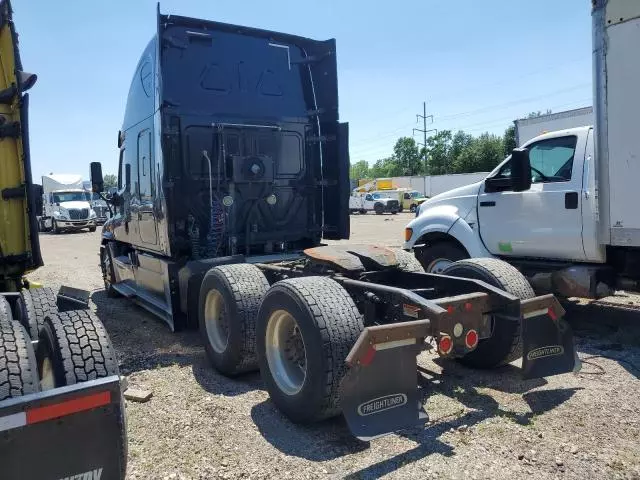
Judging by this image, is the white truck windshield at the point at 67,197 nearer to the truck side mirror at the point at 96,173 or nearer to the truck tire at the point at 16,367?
the truck side mirror at the point at 96,173

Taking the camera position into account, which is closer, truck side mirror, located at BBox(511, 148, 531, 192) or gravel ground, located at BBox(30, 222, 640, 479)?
gravel ground, located at BBox(30, 222, 640, 479)

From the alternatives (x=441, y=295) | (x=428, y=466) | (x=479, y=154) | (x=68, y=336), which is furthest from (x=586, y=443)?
(x=479, y=154)

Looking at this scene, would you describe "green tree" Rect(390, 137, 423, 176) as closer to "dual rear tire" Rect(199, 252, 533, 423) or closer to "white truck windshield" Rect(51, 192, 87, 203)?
"white truck windshield" Rect(51, 192, 87, 203)

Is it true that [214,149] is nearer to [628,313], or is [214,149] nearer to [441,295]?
[441,295]

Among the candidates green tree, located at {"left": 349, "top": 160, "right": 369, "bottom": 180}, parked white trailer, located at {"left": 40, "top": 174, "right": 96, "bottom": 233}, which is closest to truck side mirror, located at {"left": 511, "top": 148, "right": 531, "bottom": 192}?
parked white trailer, located at {"left": 40, "top": 174, "right": 96, "bottom": 233}

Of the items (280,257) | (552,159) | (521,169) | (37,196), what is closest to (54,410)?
(37,196)

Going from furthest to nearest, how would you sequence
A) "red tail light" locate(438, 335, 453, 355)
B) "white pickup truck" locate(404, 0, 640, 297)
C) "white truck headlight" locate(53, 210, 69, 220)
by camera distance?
"white truck headlight" locate(53, 210, 69, 220)
"white pickup truck" locate(404, 0, 640, 297)
"red tail light" locate(438, 335, 453, 355)

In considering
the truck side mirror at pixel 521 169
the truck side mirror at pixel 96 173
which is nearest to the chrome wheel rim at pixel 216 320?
the truck side mirror at pixel 521 169

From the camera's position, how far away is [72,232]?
3130cm

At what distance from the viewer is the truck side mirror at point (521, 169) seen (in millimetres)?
6078

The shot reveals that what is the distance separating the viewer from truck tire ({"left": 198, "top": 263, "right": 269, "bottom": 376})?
179 inches

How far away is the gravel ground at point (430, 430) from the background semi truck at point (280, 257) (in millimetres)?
213

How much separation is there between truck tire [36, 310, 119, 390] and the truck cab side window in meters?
5.27

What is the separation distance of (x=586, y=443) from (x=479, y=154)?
67938 mm
